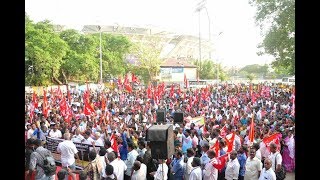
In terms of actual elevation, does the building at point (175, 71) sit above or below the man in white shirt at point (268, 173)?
above

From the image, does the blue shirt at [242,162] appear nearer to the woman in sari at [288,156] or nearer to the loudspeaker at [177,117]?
the woman in sari at [288,156]

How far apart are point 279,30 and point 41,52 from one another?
59.7 ft

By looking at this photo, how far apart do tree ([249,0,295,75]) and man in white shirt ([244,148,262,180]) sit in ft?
49.8

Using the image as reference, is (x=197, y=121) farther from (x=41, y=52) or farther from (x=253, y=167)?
(x=41, y=52)

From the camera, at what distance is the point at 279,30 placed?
69.2ft

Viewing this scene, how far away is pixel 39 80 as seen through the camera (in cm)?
3173

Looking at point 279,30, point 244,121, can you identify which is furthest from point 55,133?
point 279,30

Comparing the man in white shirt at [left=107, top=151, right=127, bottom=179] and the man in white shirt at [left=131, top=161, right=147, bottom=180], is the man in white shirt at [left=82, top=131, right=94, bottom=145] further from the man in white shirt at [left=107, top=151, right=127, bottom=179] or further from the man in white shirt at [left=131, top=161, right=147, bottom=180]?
the man in white shirt at [left=131, top=161, right=147, bottom=180]

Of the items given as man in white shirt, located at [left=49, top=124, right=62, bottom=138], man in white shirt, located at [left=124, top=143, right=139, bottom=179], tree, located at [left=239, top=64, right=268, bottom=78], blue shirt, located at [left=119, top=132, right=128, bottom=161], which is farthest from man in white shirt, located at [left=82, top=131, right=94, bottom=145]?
tree, located at [left=239, top=64, right=268, bottom=78]

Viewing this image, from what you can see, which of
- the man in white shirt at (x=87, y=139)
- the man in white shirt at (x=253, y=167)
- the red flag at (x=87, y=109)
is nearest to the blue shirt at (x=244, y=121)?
the red flag at (x=87, y=109)

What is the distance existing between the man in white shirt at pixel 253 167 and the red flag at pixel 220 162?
1.35 feet

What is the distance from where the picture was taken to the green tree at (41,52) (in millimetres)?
29578
